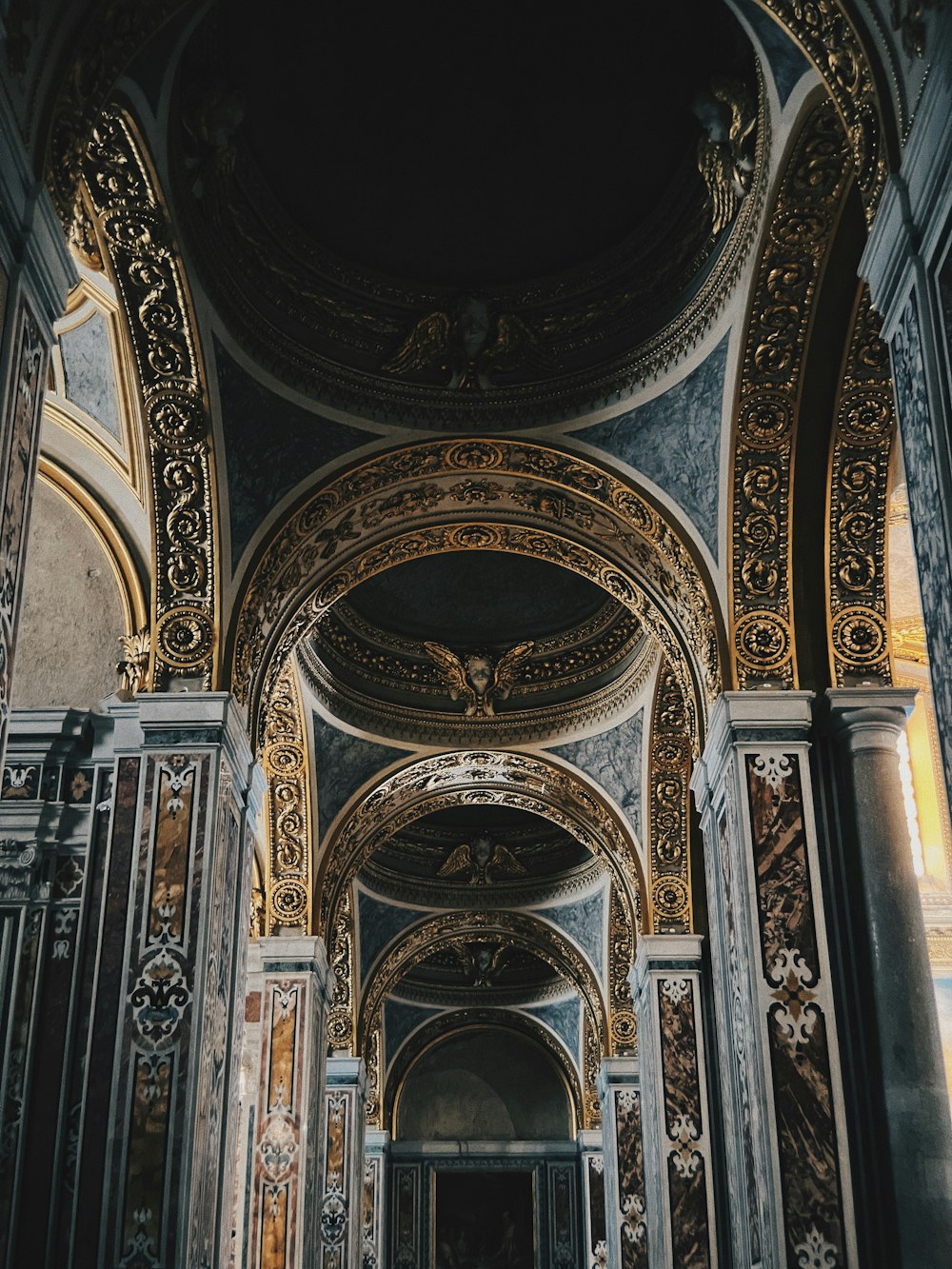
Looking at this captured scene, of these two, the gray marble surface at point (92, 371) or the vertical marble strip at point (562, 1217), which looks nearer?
the gray marble surface at point (92, 371)

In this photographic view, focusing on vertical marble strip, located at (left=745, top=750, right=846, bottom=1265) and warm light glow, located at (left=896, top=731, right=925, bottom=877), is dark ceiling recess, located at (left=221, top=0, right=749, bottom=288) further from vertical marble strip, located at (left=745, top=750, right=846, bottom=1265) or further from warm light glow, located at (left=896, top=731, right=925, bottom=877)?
warm light glow, located at (left=896, top=731, right=925, bottom=877)

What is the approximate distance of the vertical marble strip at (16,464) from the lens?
4855 mm

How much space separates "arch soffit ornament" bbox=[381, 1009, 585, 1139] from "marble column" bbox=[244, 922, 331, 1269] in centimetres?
981

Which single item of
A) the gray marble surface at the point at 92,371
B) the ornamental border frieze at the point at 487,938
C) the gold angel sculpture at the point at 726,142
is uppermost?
the gold angel sculpture at the point at 726,142

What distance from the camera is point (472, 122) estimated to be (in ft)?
30.9

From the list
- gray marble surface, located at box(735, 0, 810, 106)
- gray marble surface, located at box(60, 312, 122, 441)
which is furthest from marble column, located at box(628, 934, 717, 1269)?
gray marble surface, located at box(735, 0, 810, 106)

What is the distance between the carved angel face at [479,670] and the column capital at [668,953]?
11.2 feet

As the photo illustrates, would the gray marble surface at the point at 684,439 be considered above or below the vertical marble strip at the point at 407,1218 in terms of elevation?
above

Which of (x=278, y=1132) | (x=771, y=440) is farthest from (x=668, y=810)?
(x=771, y=440)

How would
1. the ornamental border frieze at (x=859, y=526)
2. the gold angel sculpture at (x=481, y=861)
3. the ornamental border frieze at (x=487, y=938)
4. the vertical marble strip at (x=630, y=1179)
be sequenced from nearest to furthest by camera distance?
the ornamental border frieze at (x=859, y=526) → the vertical marble strip at (x=630, y=1179) → the ornamental border frieze at (x=487, y=938) → the gold angel sculpture at (x=481, y=861)

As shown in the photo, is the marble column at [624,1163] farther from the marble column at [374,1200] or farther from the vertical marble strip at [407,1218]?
the vertical marble strip at [407,1218]

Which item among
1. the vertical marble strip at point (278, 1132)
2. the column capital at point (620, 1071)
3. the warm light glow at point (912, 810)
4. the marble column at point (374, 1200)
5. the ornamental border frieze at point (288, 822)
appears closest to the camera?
the vertical marble strip at point (278, 1132)

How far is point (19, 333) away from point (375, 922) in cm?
1633

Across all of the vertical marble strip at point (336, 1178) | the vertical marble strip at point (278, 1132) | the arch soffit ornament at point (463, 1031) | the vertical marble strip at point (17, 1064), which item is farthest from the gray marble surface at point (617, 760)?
the arch soffit ornament at point (463, 1031)
